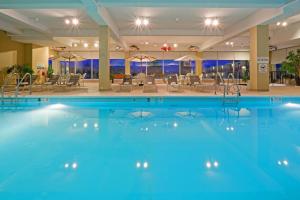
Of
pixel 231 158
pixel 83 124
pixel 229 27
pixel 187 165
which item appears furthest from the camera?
pixel 229 27

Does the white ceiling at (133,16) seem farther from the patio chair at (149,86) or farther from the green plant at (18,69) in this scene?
the patio chair at (149,86)

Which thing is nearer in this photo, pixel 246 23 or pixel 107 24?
pixel 107 24

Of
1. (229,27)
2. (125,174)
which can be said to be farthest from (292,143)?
(229,27)

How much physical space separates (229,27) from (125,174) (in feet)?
41.4

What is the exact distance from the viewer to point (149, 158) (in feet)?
10.4

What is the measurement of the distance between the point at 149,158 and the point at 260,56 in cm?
944

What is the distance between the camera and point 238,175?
2598 mm

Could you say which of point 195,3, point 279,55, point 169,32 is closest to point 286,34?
point 279,55

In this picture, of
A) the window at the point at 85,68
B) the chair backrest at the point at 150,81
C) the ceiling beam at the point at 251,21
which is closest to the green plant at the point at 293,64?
the ceiling beam at the point at 251,21

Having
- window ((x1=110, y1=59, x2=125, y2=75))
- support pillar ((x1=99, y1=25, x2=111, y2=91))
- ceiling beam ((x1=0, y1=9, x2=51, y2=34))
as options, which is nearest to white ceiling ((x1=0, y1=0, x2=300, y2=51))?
ceiling beam ((x1=0, y1=9, x2=51, y2=34))

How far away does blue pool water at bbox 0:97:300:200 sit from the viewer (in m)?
2.28

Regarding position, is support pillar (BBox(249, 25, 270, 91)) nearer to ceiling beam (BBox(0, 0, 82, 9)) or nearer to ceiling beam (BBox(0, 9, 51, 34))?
ceiling beam (BBox(0, 0, 82, 9))

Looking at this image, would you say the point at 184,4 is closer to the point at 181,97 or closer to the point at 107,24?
the point at 181,97

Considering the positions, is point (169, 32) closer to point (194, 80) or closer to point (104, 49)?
point (194, 80)
